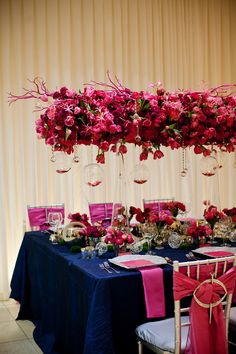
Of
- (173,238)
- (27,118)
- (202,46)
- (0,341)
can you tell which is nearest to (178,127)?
(173,238)

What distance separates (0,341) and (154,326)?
70.0 inches

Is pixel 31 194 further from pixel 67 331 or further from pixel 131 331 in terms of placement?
pixel 131 331

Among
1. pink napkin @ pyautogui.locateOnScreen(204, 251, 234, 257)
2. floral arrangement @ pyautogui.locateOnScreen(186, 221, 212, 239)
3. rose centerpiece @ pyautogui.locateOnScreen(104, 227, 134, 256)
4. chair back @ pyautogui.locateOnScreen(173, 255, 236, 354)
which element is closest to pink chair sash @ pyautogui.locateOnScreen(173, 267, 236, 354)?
chair back @ pyautogui.locateOnScreen(173, 255, 236, 354)

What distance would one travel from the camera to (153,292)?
2.75 meters

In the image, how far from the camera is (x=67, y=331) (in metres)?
3.15

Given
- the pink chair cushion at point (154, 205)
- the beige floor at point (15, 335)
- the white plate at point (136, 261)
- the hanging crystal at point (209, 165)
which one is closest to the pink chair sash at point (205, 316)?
the white plate at point (136, 261)

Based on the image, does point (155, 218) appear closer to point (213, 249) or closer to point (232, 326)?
point (213, 249)

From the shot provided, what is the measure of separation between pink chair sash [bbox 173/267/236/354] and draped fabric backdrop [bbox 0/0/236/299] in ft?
9.61

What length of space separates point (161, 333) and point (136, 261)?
48cm

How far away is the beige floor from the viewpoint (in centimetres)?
369

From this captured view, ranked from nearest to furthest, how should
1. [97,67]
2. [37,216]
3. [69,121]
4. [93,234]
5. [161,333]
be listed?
[161,333] < [69,121] < [93,234] < [37,216] < [97,67]

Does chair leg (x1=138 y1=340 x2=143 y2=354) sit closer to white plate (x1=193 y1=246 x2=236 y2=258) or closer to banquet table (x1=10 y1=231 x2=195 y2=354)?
banquet table (x1=10 y1=231 x2=195 y2=354)

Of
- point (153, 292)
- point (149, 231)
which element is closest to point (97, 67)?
point (149, 231)

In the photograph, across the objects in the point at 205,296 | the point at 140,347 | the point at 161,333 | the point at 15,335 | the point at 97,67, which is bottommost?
the point at 15,335
